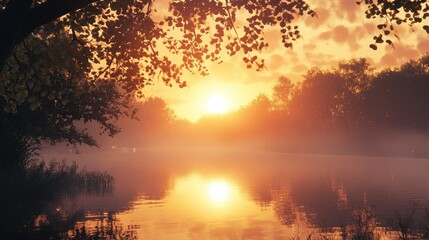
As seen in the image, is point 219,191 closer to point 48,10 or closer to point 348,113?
point 48,10

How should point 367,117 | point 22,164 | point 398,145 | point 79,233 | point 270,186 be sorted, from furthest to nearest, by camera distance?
point 367,117 < point 398,145 < point 270,186 < point 22,164 < point 79,233

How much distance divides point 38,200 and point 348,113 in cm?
9321

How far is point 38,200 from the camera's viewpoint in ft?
108

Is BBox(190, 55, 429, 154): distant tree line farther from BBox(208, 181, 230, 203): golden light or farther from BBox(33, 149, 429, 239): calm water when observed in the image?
BBox(208, 181, 230, 203): golden light

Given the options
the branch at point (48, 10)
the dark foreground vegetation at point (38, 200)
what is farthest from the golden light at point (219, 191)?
the branch at point (48, 10)

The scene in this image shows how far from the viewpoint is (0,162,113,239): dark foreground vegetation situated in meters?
23.7

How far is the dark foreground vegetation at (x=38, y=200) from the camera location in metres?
23.7

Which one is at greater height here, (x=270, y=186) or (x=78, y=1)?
(x=78, y=1)

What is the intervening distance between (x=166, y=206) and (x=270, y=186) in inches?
657

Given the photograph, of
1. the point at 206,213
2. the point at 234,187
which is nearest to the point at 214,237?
the point at 206,213

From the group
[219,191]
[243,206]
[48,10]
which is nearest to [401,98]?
[219,191]

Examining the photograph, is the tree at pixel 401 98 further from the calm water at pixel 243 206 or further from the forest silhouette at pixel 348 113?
the calm water at pixel 243 206

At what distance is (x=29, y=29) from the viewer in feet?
35.7

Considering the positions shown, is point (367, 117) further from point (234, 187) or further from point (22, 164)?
point (22, 164)
